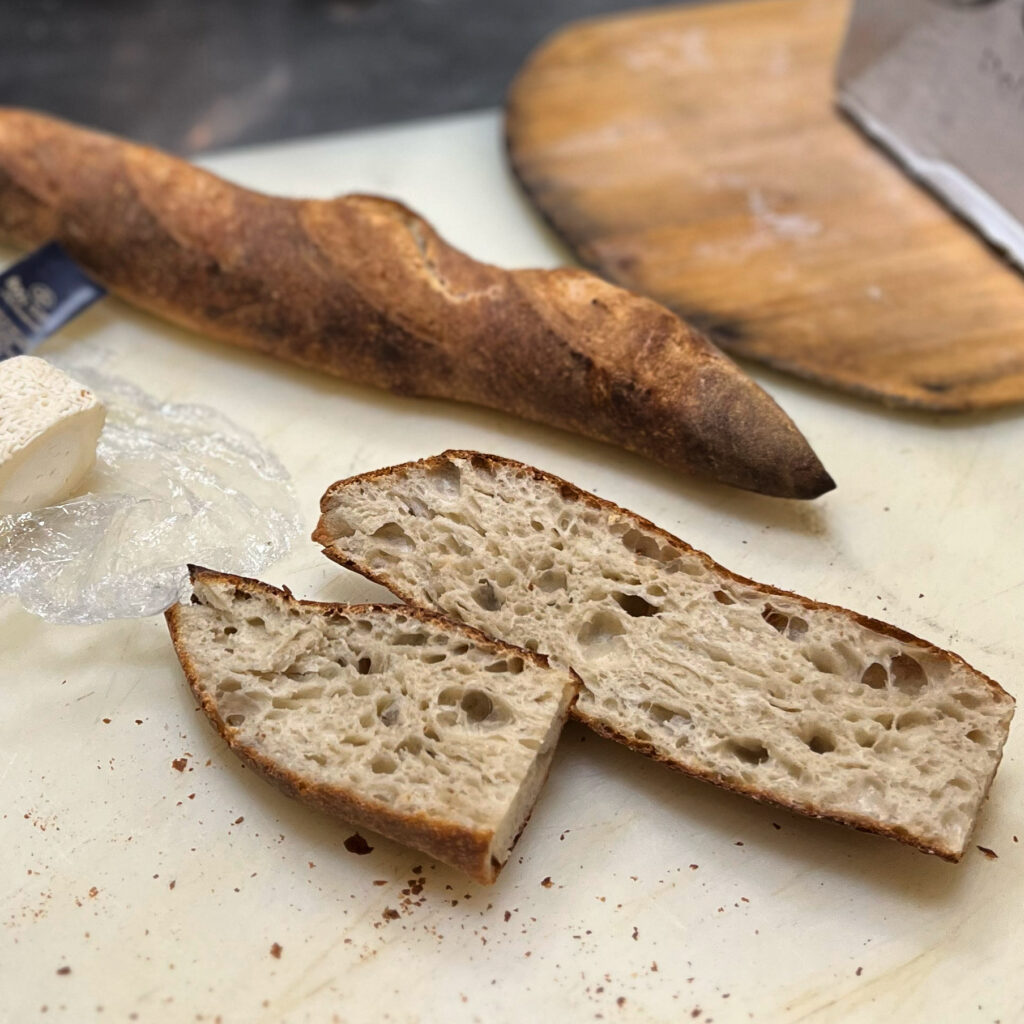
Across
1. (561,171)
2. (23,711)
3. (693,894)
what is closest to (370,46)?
(561,171)

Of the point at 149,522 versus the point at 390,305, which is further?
the point at 390,305

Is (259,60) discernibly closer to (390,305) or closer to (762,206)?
(762,206)

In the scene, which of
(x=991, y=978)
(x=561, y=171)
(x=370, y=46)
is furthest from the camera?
(x=370, y=46)

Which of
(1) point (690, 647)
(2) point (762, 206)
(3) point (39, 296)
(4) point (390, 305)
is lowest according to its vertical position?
(2) point (762, 206)

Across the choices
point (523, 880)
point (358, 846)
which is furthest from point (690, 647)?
point (358, 846)

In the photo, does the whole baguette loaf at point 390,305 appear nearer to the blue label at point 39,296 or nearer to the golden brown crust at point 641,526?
the blue label at point 39,296

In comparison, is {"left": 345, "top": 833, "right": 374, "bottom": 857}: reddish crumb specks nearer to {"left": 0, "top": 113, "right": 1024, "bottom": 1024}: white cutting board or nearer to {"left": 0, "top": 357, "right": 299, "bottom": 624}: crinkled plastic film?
{"left": 0, "top": 113, "right": 1024, "bottom": 1024}: white cutting board

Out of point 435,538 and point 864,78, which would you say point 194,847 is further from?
point 864,78
